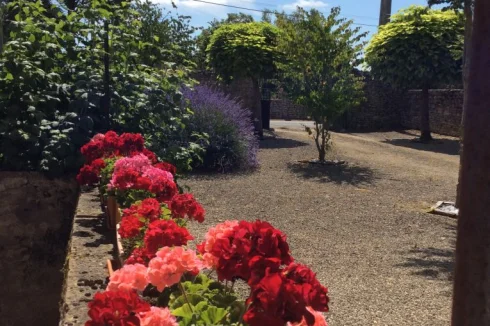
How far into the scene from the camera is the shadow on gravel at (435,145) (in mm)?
15959

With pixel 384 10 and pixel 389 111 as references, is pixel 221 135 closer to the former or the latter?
pixel 389 111

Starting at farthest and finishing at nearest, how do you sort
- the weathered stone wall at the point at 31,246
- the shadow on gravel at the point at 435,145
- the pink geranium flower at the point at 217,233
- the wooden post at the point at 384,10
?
the wooden post at the point at 384,10, the shadow on gravel at the point at 435,145, the weathered stone wall at the point at 31,246, the pink geranium flower at the point at 217,233

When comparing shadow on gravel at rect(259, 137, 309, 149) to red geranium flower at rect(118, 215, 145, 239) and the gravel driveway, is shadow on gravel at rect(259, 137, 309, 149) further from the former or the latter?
red geranium flower at rect(118, 215, 145, 239)

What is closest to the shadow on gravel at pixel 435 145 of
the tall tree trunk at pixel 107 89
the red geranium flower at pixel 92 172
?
the tall tree trunk at pixel 107 89

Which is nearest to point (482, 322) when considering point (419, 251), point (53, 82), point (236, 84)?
point (419, 251)

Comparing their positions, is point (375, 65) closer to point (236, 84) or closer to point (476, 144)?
point (236, 84)

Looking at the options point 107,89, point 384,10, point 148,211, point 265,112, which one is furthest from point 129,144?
point 384,10

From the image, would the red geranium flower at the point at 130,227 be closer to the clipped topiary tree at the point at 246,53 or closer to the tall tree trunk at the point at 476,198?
the tall tree trunk at the point at 476,198

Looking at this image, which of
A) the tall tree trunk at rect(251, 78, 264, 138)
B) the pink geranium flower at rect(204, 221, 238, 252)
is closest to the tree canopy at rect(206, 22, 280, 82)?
the tall tree trunk at rect(251, 78, 264, 138)

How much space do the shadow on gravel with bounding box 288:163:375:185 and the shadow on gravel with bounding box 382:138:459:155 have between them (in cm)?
480

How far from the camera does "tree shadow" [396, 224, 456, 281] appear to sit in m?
5.14

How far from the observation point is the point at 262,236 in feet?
5.74

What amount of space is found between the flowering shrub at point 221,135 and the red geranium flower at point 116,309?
8.99m

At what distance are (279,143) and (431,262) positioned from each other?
10.4 meters
